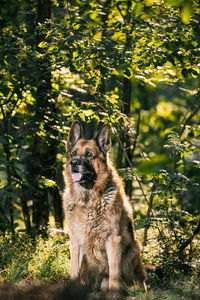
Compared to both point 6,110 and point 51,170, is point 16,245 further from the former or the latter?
point 6,110

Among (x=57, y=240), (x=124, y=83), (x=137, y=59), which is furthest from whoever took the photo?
(x=124, y=83)

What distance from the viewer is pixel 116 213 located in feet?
14.5

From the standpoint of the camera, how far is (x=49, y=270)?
5.35 m

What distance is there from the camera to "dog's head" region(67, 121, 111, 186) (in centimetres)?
442

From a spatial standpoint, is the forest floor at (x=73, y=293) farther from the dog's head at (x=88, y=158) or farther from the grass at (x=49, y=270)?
the dog's head at (x=88, y=158)

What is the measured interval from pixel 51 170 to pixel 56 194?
667 mm

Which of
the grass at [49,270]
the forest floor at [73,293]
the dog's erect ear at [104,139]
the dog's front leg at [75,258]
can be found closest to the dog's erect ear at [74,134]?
the dog's erect ear at [104,139]

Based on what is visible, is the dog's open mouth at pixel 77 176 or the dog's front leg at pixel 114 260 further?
the dog's open mouth at pixel 77 176

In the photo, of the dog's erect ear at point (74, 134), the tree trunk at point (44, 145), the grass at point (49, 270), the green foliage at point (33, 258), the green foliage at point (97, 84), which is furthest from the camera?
the tree trunk at point (44, 145)

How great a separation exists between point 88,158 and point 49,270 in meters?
2.08

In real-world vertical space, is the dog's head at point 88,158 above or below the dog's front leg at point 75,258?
above

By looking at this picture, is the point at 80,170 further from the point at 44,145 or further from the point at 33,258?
the point at 44,145

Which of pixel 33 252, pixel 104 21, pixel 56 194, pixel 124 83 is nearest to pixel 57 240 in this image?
pixel 33 252

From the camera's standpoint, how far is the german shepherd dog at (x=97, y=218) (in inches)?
172
